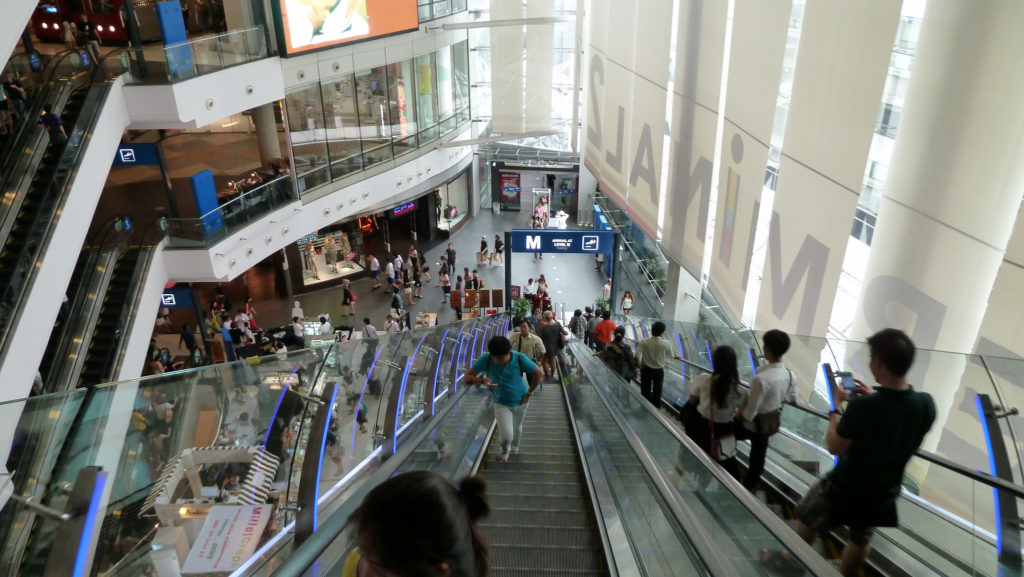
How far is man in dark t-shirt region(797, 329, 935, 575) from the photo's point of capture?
8.91 ft

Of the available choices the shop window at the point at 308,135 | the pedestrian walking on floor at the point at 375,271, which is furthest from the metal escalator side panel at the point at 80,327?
the pedestrian walking on floor at the point at 375,271

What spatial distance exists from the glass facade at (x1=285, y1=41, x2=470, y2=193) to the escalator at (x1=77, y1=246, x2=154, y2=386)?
198 inches

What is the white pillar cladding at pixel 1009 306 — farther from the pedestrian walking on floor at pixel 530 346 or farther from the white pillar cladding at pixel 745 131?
the white pillar cladding at pixel 745 131

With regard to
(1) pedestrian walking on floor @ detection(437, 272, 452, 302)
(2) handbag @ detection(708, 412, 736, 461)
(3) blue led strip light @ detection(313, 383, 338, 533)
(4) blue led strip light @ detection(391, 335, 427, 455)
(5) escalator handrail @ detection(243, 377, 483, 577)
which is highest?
(5) escalator handrail @ detection(243, 377, 483, 577)

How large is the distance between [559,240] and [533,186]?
15.2 m

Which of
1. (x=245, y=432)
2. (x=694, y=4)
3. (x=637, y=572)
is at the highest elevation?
(x=694, y=4)

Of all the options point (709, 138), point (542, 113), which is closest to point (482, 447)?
point (709, 138)

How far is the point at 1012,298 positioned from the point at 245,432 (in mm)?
4949

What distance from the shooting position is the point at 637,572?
378cm

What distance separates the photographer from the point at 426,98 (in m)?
20.0

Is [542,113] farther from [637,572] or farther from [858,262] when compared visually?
[637,572]

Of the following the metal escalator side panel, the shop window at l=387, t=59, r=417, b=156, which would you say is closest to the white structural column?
the shop window at l=387, t=59, r=417, b=156

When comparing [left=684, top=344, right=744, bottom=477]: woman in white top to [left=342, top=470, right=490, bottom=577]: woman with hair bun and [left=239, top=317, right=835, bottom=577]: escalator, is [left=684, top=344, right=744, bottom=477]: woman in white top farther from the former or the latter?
[left=342, top=470, right=490, bottom=577]: woman with hair bun

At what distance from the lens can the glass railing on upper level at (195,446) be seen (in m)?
2.38
